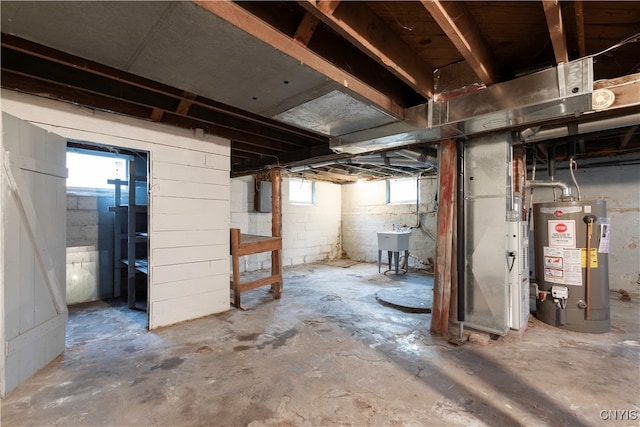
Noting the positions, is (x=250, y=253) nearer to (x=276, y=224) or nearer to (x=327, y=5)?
(x=276, y=224)

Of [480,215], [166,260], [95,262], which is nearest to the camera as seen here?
[480,215]

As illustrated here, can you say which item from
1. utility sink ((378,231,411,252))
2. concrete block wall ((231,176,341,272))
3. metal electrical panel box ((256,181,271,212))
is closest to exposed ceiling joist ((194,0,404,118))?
utility sink ((378,231,411,252))

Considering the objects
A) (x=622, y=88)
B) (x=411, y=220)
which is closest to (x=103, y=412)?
(x=622, y=88)

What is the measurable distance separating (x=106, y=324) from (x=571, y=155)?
5352 millimetres

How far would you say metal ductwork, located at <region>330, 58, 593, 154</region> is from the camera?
1.71 meters

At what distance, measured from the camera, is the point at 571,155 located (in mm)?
3229

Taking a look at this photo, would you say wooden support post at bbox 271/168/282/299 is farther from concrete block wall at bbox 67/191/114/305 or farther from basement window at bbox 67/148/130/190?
concrete block wall at bbox 67/191/114/305

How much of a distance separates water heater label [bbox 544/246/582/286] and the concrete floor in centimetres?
50

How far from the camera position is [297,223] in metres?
6.57

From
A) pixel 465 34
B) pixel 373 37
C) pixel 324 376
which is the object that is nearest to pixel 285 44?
pixel 373 37

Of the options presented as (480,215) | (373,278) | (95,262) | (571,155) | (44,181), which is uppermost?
(571,155)

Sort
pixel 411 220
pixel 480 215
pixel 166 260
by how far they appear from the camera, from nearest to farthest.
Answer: pixel 480 215, pixel 166 260, pixel 411 220

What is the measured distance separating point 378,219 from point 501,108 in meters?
4.92

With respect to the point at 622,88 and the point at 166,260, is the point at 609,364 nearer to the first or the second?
the point at 622,88
